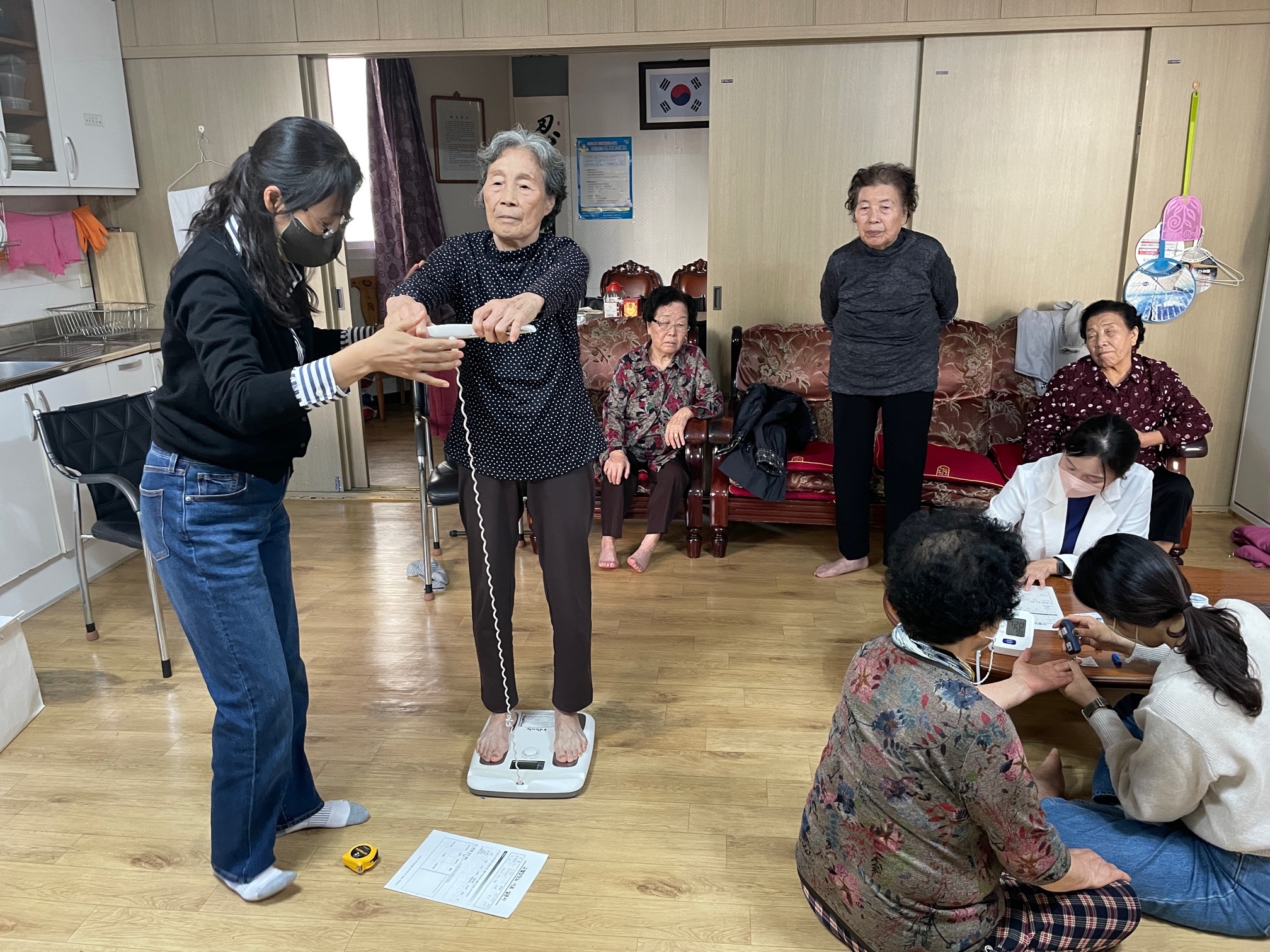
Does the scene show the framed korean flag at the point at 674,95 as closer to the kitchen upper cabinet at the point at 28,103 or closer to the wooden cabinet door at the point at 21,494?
the kitchen upper cabinet at the point at 28,103

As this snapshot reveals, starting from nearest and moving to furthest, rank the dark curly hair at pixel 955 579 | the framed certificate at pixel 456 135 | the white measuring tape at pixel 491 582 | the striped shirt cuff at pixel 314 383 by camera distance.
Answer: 1. the dark curly hair at pixel 955 579
2. the striped shirt cuff at pixel 314 383
3. the white measuring tape at pixel 491 582
4. the framed certificate at pixel 456 135

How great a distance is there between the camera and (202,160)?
4.44m

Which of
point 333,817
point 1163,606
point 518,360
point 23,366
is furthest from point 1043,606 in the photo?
point 23,366

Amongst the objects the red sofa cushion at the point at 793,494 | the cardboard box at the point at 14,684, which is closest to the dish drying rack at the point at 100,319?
the cardboard box at the point at 14,684

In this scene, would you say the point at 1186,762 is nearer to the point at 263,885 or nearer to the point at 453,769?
the point at 453,769

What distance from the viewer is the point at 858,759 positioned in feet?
4.94

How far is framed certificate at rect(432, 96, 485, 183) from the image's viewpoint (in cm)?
679

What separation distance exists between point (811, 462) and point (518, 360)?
1.99 meters

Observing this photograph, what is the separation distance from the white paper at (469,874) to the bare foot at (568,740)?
284 millimetres

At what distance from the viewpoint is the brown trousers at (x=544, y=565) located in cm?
211

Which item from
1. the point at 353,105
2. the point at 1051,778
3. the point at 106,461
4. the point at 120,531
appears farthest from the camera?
the point at 353,105

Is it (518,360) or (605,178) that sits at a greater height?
(605,178)

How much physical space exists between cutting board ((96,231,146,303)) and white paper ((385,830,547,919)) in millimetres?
3486

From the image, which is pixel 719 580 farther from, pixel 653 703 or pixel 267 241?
pixel 267 241
